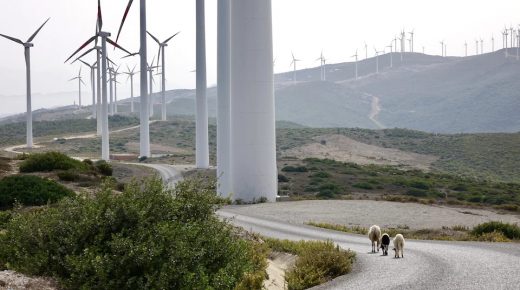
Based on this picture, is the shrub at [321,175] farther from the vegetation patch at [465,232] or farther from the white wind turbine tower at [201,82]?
the vegetation patch at [465,232]

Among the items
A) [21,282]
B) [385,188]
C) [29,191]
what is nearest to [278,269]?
[21,282]

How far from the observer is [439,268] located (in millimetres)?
17703

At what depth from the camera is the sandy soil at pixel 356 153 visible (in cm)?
13600

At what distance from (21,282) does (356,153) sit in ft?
442

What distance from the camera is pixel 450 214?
1777 inches

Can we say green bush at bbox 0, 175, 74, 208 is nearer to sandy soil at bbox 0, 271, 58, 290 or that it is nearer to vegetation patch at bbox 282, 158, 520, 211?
sandy soil at bbox 0, 271, 58, 290

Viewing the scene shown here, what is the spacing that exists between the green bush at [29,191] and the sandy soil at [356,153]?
99.7 m

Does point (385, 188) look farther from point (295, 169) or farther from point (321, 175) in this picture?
point (295, 169)

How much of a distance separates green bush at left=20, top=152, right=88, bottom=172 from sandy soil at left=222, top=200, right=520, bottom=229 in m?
13.2

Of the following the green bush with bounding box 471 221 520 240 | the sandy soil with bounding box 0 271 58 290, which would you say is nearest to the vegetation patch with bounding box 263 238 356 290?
the sandy soil with bounding box 0 271 58 290

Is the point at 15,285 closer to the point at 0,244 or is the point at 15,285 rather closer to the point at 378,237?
the point at 0,244

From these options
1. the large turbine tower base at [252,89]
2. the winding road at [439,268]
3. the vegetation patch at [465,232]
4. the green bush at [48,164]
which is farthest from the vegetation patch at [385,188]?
the winding road at [439,268]

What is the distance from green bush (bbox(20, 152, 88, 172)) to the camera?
5050 centimetres

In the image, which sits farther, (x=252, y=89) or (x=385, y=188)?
(x=385, y=188)
